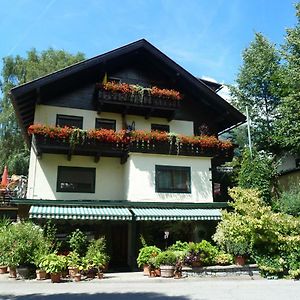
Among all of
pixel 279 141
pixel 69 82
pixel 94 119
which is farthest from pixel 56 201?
pixel 279 141

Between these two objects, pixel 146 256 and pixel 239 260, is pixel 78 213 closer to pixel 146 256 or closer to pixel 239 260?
pixel 146 256

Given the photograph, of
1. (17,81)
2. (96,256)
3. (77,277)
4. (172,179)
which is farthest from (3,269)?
(17,81)

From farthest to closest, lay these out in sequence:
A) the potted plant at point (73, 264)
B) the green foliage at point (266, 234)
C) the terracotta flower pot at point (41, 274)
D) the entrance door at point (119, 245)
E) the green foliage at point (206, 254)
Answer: the entrance door at point (119, 245) < the green foliage at point (206, 254) < the green foliage at point (266, 234) < the potted plant at point (73, 264) < the terracotta flower pot at point (41, 274)

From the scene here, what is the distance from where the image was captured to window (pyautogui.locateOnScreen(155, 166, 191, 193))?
23.0 m

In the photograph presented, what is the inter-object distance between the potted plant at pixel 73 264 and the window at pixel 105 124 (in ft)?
30.5

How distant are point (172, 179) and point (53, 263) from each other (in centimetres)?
960

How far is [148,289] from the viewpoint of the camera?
1415cm

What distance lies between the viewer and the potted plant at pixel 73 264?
16669 mm

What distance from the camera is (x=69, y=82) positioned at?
2425 cm

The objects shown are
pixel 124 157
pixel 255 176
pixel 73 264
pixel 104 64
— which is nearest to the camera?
pixel 73 264

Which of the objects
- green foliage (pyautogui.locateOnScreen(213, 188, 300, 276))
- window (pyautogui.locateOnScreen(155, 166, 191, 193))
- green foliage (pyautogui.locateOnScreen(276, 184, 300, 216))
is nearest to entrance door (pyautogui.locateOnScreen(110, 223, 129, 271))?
window (pyautogui.locateOnScreen(155, 166, 191, 193))

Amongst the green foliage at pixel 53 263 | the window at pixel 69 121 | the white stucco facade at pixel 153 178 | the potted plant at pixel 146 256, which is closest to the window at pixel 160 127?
the white stucco facade at pixel 153 178

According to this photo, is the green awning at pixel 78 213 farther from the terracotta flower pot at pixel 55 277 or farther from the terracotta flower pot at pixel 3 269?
the terracotta flower pot at pixel 55 277

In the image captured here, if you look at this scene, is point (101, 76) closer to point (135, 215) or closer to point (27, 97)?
point (27, 97)
